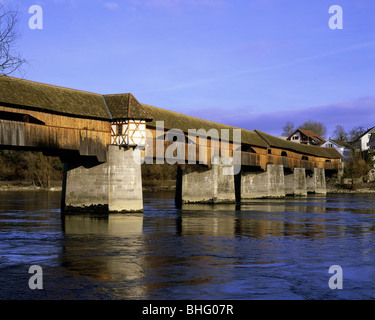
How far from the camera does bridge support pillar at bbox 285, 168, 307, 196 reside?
179 ft

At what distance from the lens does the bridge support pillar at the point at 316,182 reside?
6259 cm

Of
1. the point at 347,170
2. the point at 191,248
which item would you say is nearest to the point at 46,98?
the point at 191,248

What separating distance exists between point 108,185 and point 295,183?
3365 centimetres

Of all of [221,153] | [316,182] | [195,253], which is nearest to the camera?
[195,253]

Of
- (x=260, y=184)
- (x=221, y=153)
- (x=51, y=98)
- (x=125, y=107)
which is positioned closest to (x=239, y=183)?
(x=260, y=184)

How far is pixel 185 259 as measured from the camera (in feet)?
A: 41.2

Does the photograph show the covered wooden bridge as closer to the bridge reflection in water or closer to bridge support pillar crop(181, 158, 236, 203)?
bridge support pillar crop(181, 158, 236, 203)

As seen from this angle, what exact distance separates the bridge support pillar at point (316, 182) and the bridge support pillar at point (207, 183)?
28147 millimetres

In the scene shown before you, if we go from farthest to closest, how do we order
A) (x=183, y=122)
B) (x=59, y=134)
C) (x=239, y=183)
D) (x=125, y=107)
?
(x=239, y=183) < (x=183, y=122) < (x=125, y=107) < (x=59, y=134)

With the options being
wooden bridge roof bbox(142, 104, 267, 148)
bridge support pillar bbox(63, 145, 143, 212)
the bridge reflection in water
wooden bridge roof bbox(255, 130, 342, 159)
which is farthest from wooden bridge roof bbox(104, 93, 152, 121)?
wooden bridge roof bbox(255, 130, 342, 159)

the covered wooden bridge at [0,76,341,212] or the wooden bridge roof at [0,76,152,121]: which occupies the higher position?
the wooden bridge roof at [0,76,152,121]

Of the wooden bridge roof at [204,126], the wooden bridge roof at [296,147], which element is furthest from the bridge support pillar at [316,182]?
the wooden bridge roof at [204,126]

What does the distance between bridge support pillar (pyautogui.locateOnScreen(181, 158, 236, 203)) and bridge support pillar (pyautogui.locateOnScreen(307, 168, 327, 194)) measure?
92.3ft

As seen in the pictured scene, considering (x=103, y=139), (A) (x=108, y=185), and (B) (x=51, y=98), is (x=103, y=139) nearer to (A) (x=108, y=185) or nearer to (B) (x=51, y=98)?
(A) (x=108, y=185)
